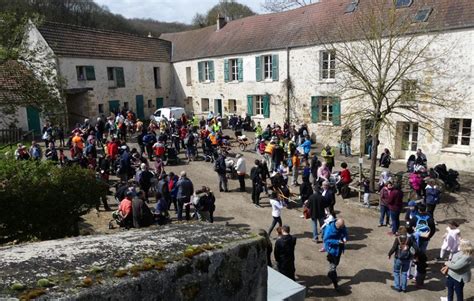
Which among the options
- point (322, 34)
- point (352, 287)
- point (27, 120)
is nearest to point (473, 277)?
point (352, 287)

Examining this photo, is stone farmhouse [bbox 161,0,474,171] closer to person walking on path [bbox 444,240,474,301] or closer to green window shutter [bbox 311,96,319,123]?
green window shutter [bbox 311,96,319,123]

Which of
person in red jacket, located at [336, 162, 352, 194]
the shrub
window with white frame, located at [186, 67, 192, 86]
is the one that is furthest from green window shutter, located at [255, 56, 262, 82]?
the shrub

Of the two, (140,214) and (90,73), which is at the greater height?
(90,73)

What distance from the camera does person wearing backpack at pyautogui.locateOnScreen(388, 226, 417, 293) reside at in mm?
7680

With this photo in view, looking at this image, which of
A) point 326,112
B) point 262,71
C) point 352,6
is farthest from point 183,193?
point 352,6

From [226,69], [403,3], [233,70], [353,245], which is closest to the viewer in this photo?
[353,245]

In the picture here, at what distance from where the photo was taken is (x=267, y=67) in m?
25.8

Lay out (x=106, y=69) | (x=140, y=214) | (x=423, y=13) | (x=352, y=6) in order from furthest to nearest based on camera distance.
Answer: (x=106, y=69), (x=352, y=6), (x=423, y=13), (x=140, y=214)

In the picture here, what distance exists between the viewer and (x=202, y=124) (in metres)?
24.7

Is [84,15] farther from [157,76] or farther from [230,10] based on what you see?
[157,76]

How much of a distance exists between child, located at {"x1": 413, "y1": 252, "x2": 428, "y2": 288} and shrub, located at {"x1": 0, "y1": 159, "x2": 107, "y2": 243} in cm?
730

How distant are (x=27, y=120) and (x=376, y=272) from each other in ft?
72.4

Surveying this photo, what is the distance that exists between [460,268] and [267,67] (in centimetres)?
2049

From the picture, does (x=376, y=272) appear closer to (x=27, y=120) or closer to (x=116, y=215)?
(x=116, y=215)
